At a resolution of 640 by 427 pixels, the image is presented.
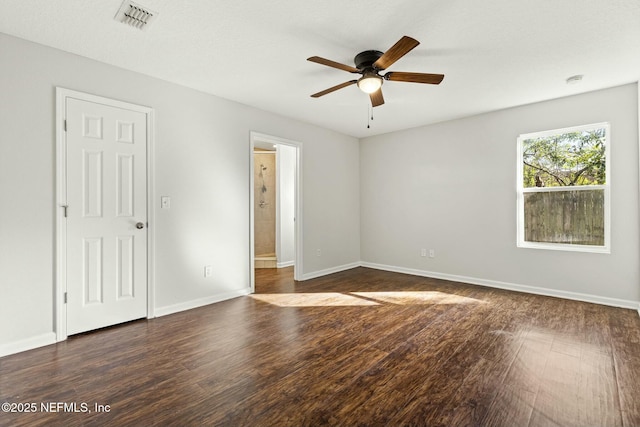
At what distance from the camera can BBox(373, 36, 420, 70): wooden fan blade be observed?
6.67 ft

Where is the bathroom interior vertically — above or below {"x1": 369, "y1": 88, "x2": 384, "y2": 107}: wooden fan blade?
below

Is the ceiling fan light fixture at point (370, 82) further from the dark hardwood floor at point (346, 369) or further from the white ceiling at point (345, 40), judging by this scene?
the dark hardwood floor at point (346, 369)

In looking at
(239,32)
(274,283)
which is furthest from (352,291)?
(239,32)

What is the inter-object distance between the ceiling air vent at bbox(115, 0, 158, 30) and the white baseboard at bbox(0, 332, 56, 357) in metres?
2.68

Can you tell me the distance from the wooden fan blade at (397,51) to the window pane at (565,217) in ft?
10.2

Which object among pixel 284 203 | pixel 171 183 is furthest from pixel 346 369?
pixel 284 203

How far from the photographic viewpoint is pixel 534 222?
163 inches

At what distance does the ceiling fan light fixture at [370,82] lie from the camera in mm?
2726

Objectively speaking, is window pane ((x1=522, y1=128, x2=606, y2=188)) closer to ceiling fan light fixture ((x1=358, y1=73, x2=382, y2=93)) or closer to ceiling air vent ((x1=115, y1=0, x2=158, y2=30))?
ceiling fan light fixture ((x1=358, y1=73, x2=382, y2=93))

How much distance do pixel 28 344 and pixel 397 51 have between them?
149 inches

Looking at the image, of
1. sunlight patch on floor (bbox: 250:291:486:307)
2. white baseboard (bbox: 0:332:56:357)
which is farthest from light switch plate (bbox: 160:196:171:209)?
sunlight patch on floor (bbox: 250:291:486:307)

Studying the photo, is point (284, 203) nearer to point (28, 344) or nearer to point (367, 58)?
point (367, 58)

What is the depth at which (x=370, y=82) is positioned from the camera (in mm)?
2770

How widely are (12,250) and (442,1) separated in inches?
149
